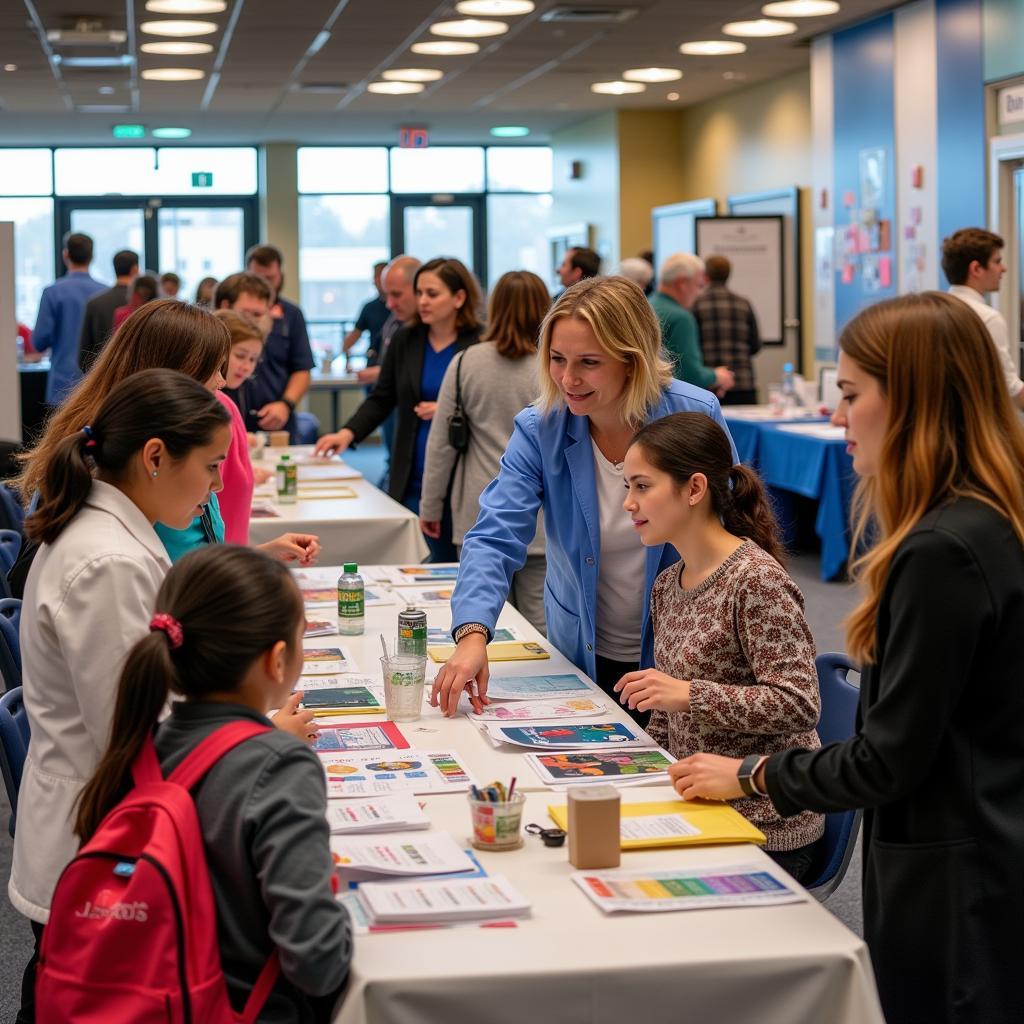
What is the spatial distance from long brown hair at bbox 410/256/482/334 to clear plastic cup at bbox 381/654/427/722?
9.45 ft

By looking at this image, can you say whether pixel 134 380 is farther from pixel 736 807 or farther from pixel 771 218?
pixel 771 218

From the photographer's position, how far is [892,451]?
5.46 ft

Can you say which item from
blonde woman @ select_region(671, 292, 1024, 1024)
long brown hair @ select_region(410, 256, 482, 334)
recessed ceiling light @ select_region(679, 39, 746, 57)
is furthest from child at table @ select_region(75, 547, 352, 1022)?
recessed ceiling light @ select_region(679, 39, 746, 57)

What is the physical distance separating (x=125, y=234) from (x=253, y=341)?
1304 cm

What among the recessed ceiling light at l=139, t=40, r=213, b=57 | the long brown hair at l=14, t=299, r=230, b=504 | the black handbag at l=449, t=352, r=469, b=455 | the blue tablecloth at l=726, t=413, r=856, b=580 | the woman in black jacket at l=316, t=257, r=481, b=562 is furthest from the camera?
the recessed ceiling light at l=139, t=40, r=213, b=57

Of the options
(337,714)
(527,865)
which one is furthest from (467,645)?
(527,865)

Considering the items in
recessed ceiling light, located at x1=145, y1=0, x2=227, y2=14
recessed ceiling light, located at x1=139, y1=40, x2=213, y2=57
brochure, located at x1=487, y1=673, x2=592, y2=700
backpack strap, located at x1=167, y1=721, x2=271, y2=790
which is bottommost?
brochure, located at x1=487, y1=673, x2=592, y2=700

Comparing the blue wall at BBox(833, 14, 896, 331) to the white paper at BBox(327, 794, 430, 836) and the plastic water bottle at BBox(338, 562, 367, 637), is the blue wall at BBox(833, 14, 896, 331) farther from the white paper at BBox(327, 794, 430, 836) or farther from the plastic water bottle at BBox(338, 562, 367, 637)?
the white paper at BBox(327, 794, 430, 836)

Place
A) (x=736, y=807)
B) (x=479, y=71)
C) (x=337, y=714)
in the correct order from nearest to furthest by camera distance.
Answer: (x=736, y=807), (x=337, y=714), (x=479, y=71)

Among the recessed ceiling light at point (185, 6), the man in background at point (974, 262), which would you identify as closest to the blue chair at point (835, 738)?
the man in background at point (974, 262)

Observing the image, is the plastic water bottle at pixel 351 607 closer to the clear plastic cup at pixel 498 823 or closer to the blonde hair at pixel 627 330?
the blonde hair at pixel 627 330

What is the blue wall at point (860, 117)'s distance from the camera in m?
9.49

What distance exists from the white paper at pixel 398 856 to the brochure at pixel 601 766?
315mm

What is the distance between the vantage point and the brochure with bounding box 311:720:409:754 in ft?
Answer: 7.46
